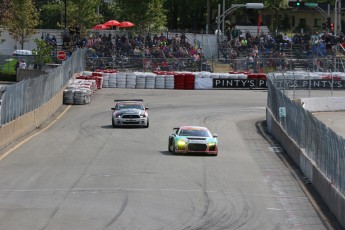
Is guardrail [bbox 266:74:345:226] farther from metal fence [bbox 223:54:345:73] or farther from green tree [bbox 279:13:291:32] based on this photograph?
green tree [bbox 279:13:291:32]

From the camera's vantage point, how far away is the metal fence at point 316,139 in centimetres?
1946

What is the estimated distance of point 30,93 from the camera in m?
38.7

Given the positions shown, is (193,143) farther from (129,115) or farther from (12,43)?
(12,43)

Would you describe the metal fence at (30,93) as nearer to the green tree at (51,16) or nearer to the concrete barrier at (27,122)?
the concrete barrier at (27,122)

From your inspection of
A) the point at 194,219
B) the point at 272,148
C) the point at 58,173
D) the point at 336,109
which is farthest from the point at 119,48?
the point at 194,219

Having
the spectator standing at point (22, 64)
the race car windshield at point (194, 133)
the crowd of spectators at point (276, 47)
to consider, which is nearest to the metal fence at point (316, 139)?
the race car windshield at point (194, 133)

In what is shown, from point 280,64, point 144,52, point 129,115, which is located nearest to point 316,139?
point 129,115

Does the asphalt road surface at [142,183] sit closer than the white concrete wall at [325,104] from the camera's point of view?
Yes

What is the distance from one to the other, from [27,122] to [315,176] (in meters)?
17.4

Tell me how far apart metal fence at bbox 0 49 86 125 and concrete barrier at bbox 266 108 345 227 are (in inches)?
427

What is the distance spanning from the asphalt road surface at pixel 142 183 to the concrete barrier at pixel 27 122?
0.42 meters

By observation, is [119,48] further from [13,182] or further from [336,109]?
[13,182]

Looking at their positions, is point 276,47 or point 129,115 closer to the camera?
point 129,115

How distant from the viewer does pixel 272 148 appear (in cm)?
3516
